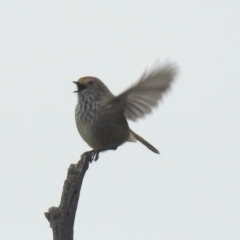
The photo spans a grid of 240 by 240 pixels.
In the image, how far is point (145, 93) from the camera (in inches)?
263

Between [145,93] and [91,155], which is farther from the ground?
[145,93]

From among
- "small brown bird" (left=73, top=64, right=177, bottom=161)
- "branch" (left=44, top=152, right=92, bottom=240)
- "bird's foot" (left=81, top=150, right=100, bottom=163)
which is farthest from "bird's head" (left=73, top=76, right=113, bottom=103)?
"branch" (left=44, top=152, right=92, bottom=240)

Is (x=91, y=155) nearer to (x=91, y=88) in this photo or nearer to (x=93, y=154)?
(x=93, y=154)

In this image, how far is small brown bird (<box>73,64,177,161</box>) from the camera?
6.73 meters

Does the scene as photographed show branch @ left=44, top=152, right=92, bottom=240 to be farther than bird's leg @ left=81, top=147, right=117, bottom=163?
No

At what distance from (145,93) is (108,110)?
2.48ft

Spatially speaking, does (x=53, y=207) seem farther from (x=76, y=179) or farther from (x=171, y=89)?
(x=171, y=89)

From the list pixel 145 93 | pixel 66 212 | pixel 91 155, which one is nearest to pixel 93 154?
pixel 91 155

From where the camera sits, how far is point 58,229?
16.9 feet

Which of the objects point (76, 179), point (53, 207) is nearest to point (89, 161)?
point (76, 179)

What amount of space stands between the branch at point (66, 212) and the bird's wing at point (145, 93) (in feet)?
4.58

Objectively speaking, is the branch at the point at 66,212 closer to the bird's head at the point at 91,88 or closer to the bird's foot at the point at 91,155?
the bird's foot at the point at 91,155

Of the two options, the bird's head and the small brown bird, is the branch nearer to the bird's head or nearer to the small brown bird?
the small brown bird

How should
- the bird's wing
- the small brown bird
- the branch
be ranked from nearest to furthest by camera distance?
the branch, the bird's wing, the small brown bird
